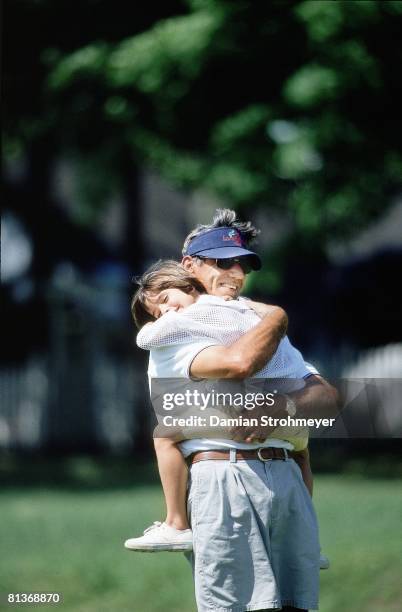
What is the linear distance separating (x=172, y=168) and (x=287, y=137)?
0.68 metres

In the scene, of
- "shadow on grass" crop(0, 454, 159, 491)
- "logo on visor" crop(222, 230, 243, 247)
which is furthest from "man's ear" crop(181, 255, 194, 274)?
"shadow on grass" crop(0, 454, 159, 491)

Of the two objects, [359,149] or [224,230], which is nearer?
[224,230]

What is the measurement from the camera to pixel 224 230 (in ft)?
9.02

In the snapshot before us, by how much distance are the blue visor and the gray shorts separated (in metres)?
0.55

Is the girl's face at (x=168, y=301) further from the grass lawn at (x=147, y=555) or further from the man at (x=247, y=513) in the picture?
the grass lawn at (x=147, y=555)

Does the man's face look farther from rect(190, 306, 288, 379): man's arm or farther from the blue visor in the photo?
rect(190, 306, 288, 379): man's arm

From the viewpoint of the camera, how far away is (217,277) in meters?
2.73

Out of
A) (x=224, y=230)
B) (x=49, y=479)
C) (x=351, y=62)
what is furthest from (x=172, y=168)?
(x=224, y=230)

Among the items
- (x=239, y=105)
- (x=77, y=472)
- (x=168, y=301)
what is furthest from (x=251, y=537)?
(x=77, y=472)

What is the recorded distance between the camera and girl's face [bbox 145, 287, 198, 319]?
105 inches

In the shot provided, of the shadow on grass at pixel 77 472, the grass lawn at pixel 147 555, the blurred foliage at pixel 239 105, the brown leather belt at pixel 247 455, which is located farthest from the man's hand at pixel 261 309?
the shadow on grass at pixel 77 472

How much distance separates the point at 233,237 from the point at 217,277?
0.38 feet

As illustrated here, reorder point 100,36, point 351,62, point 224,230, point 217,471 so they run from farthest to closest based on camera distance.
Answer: point 100,36 → point 351,62 → point 224,230 → point 217,471

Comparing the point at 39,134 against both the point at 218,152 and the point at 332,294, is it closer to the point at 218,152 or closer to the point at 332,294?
the point at 218,152
